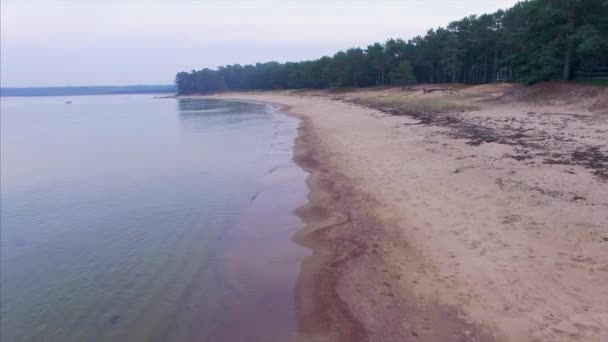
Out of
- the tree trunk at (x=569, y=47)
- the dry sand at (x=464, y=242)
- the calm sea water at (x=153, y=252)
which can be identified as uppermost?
the tree trunk at (x=569, y=47)

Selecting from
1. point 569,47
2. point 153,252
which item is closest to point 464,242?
point 153,252

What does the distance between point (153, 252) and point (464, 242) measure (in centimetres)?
776

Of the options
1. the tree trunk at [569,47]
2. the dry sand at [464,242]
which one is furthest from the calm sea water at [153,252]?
the tree trunk at [569,47]

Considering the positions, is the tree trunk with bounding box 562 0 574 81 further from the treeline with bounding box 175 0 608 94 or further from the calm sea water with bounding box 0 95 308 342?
the calm sea water with bounding box 0 95 308 342

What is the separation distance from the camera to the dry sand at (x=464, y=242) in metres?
5.65

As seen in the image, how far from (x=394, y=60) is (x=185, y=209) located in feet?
240

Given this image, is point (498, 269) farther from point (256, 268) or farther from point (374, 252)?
point (256, 268)

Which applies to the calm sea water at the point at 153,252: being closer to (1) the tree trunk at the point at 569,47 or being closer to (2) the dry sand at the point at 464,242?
(2) the dry sand at the point at 464,242

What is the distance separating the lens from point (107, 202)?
48.2ft

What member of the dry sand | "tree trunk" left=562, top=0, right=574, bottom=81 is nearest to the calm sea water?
the dry sand

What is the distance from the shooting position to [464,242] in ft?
25.5

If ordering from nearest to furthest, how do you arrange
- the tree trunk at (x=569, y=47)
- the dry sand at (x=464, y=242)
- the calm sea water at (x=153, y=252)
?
the dry sand at (x=464, y=242)
the calm sea water at (x=153, y=252)
the tree trunk at (x=569, y=47)

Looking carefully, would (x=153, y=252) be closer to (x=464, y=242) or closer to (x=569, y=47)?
(x=464, y=242)

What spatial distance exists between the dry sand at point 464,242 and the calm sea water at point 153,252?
1.01 meters
